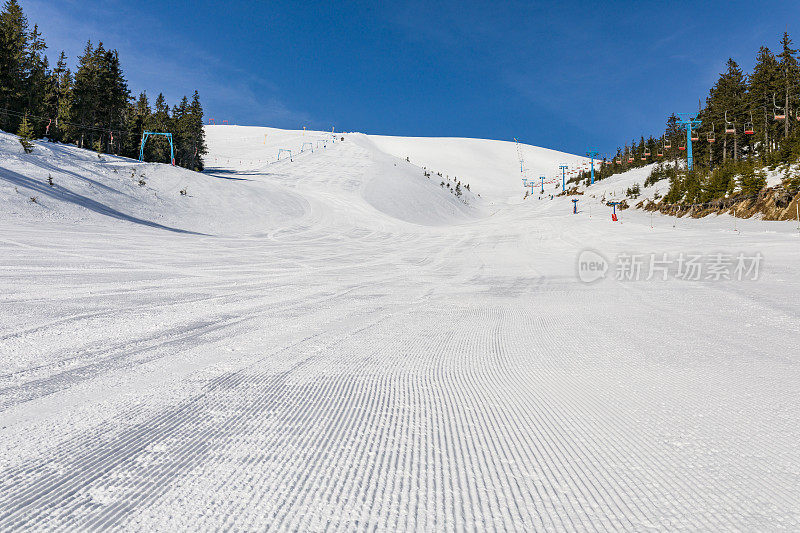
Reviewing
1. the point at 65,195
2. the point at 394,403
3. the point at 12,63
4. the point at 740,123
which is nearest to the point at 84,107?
the point at 12,63

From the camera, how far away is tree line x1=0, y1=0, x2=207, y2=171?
42719 millimetres

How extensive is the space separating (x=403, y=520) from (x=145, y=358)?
272cm

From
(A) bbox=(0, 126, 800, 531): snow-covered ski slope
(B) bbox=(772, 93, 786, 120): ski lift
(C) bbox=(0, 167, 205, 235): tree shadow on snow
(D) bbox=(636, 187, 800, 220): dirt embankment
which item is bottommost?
(A) bbox=(0, 126, 800, 531): snow-covered ski slope

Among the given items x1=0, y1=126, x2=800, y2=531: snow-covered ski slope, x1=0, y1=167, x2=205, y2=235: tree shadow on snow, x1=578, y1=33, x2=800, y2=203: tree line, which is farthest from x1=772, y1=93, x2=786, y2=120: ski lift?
x1=0, y1=167, x2=205, y2=235: tree shadow on snow

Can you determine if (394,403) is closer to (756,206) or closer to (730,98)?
(756,206)

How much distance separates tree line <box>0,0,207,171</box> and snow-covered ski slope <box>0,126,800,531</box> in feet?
163

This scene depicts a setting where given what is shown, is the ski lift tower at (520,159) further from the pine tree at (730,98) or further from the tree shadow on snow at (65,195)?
the tree shadow on snow at (65,195)

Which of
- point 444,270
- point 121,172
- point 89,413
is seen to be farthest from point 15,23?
point 89,413

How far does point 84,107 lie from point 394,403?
60.8 meters

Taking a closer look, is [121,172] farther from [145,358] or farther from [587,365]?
[587,365]

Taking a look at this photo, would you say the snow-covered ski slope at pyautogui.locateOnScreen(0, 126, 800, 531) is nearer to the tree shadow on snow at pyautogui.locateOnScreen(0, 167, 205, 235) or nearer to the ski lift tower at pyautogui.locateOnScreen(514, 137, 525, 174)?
the tree shadow on snow at pyautogui.locateOnScreen(0, 167, 205, 235)

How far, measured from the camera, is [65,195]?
17.5 metres

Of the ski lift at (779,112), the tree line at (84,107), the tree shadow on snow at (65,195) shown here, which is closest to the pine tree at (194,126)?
the tree line at (84,107)

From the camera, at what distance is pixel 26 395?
236 cm
